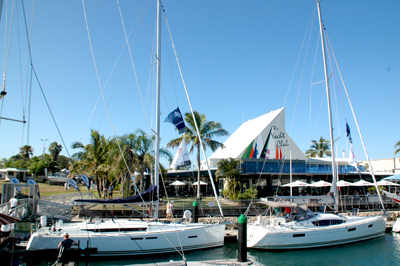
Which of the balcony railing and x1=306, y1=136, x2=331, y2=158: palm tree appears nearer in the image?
the balcony railing

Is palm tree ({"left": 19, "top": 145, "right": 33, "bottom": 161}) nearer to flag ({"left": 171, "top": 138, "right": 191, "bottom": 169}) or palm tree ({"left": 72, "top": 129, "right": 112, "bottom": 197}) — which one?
palm tree ({"left": 72, "top": 129, "right": 112, "bottom": 197})

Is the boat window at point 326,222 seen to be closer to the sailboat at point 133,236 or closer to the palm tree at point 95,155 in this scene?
the sailboat at point 133,236

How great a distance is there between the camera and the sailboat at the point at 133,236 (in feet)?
43.2

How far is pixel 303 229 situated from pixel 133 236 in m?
9.37

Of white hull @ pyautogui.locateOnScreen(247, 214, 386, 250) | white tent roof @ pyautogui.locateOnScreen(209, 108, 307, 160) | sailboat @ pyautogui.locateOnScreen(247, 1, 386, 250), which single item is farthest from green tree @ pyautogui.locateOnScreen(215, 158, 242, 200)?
white hull @ pyautogui.locateOnScreen(247, 214, 386, 250)

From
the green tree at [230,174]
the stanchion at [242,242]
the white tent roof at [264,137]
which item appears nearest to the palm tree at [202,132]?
the green tree at [230,174]

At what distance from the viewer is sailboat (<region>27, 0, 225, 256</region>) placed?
43.2 feet

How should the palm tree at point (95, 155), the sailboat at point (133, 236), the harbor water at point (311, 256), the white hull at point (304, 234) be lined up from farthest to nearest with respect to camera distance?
the palm tree at point (95, 155) < the white hull at point (304, 234) < the harbor water at point (311, 256) < the sailboat at point (133, 236)

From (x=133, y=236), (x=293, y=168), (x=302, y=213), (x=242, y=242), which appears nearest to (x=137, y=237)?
(x=133, y=236)

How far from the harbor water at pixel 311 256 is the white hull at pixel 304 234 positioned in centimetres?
36

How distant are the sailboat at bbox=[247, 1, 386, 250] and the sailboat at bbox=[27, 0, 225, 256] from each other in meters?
2.33

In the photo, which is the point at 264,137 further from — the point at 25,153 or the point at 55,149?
the point at 55,149

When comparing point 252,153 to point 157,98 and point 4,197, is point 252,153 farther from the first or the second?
point 4,197

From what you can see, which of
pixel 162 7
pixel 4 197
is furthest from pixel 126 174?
pixel 162 7
